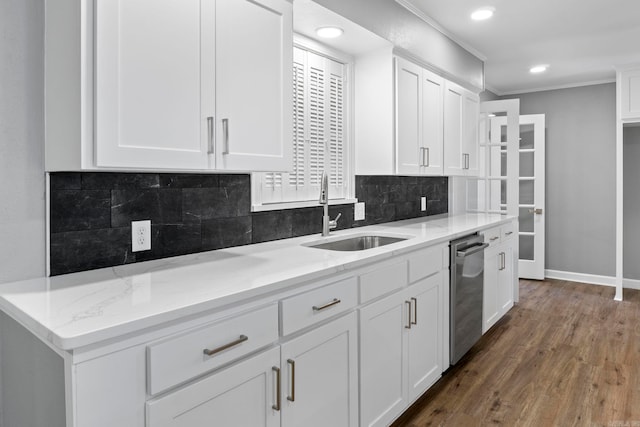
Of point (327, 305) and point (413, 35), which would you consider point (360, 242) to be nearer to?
point (327, 305)

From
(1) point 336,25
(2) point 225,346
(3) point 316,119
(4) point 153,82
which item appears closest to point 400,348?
(2) point 225,346

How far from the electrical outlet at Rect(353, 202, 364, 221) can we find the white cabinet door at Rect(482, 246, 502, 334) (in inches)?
40.1

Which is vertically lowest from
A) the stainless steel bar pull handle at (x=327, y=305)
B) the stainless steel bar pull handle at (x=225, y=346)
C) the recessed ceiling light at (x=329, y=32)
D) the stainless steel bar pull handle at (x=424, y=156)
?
the stainless steel bar pull handle at (x=225, y=346)

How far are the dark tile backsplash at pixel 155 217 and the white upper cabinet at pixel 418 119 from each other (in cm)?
81

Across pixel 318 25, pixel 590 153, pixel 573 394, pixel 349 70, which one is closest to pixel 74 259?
pixel 318 25

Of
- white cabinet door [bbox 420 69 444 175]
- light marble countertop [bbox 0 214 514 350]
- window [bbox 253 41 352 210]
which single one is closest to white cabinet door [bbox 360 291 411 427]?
light marble countertop [bbox 0 214 514 350]

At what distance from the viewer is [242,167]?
171 cm

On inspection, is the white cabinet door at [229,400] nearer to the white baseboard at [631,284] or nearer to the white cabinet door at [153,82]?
the white cabinet door at [153,82]

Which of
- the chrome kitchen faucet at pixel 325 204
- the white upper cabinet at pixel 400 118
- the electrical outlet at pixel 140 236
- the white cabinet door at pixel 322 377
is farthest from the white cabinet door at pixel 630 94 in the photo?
the electrical outlet at pixel 140 236

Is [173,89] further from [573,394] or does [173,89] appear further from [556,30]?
[556,30]

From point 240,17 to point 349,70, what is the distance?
139 centimetres

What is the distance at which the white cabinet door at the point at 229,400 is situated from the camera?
1133mm

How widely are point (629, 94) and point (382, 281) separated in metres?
4.10

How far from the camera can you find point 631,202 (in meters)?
5.07
